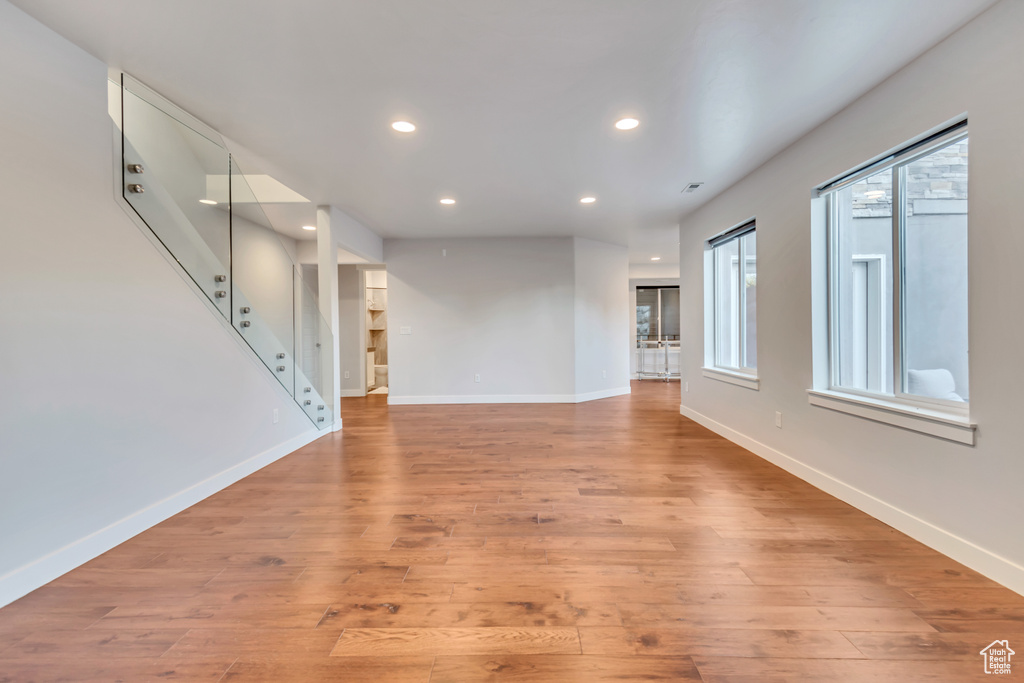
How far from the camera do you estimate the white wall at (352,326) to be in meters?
7.57

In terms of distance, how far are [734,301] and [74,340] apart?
5.25 metres

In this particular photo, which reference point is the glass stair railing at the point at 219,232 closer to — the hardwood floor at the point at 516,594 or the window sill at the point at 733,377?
the hardwood floor at the point at 516,594

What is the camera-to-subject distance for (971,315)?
1.93 metres

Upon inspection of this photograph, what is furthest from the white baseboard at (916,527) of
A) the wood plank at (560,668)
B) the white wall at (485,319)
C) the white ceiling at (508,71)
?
the white wall at (485,319)

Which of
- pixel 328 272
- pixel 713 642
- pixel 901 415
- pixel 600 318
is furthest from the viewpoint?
pixel 600 318

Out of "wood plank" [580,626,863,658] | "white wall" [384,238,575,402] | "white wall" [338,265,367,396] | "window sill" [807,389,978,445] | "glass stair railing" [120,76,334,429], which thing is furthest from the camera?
"white wall" [338,265,367,396]

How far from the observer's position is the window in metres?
4.06

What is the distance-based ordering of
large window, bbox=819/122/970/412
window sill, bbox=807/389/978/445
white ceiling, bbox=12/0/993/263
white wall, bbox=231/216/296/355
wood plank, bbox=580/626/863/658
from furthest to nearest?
white wall, bbox=231/216/296/355, large window, bbox=819/122/970/412, window sill, bbox=807/389/978/445, white ceiling, bbox=12/0/993/263, wood plank, bbox=580/626/863/658

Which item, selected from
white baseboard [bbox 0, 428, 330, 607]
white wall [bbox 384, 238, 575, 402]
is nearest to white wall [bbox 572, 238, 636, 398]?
white wall [bbox 384, 238, 575, 402]

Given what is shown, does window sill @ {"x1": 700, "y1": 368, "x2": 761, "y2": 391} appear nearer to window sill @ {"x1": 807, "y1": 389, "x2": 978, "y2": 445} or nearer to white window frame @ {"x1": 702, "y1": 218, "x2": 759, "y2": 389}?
white window frame @ {"x1": 702, "y1": 218, "x2": 759, "y2": 389}

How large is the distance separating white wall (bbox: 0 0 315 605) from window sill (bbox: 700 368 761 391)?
14.2 feet

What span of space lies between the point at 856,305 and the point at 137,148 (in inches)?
177

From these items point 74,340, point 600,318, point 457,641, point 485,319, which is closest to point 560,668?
point 457,641

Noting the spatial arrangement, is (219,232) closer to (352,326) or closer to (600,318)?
(352,326)
